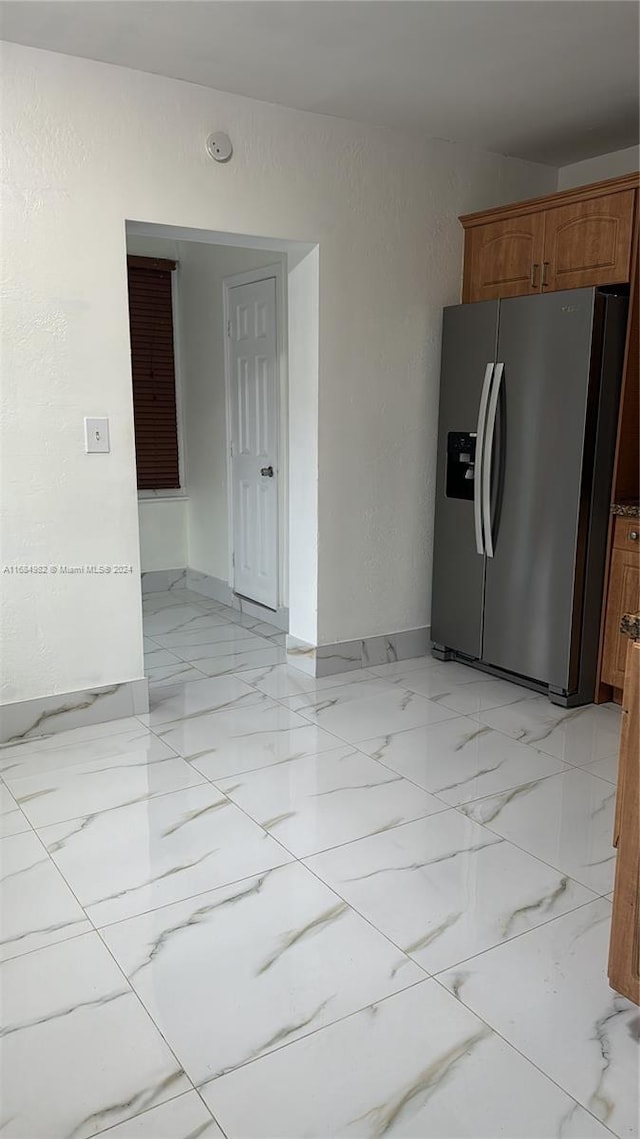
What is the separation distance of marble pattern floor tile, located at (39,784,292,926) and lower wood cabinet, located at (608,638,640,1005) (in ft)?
3.16

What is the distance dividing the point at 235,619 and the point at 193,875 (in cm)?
284

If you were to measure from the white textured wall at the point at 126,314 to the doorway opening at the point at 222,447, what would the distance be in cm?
20

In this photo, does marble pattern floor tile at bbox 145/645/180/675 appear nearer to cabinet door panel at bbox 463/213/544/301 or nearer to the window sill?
the window sill

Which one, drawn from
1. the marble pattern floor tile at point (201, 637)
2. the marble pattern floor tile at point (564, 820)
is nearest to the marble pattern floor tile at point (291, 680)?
the marble pattern floor tile at point (201, 637)

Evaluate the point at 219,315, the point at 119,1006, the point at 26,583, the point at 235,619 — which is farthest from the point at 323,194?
the point at 119,1006

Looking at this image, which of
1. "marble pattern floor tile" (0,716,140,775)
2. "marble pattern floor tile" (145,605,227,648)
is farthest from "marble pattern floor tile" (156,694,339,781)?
"marble pattern floor tile" (145,605,227,648)

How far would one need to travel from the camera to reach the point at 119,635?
3.43 m

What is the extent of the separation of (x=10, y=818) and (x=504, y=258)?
318 cm

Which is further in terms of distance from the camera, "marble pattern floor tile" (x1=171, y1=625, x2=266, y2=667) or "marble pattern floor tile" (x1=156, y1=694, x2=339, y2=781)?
"marble pattern floor tile" (x1=171, y1=625, x2=266, y2=667)

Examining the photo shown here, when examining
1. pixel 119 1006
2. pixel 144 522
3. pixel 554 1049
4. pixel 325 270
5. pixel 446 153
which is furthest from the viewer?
pixel 144 522

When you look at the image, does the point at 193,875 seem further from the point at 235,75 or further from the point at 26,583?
the point at 235,75

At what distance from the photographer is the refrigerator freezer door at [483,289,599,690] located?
340 cm

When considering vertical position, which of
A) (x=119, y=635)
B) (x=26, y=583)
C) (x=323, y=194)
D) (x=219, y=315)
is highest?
(x=323, y=194)

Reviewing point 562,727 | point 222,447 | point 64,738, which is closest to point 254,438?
point 222,447
